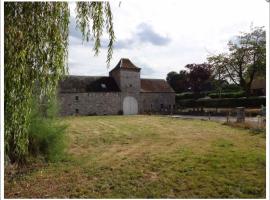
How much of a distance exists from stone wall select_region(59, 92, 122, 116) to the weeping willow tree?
84.4 ft

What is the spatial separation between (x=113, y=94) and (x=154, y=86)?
610 centimetres

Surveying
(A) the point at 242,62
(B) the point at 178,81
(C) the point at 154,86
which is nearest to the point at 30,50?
(A) the point at 242,62

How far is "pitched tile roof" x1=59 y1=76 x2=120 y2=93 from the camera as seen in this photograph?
31.5 metres

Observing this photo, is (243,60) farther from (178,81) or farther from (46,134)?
(46,134)

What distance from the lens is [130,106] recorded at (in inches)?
1321

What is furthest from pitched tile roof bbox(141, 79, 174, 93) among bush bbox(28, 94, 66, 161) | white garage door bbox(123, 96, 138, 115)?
bush bbox(28, 94, 66, 161)

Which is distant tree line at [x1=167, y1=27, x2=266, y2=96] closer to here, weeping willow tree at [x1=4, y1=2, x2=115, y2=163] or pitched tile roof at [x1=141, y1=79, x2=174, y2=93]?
pitched tile roof at [x1=141, y1=79, x2=174, y2=93]

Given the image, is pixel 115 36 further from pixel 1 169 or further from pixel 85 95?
pixel 85 95

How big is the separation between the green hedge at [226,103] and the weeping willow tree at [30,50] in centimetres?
2525

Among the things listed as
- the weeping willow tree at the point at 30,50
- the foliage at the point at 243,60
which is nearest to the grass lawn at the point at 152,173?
the weeping willow tree at the point at 30,50

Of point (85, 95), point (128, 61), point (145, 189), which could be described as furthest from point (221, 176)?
point (128, 61)

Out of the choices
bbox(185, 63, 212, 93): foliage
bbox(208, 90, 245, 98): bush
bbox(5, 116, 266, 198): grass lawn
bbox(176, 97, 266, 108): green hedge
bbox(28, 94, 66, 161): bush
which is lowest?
bbox(5, 116, 266, 198): grass lawn

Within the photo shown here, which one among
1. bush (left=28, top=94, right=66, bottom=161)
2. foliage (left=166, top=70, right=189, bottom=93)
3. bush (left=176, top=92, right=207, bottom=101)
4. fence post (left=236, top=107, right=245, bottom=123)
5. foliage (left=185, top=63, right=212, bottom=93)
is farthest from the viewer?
foliage (left=166, top=70, right=189, bottom=93)

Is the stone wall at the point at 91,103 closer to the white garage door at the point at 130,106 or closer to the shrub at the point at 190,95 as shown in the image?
the white garage door at the point at 130,106
